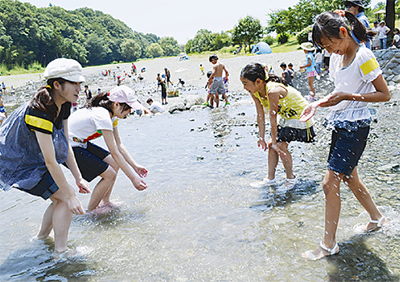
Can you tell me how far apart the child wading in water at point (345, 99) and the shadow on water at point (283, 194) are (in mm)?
1413

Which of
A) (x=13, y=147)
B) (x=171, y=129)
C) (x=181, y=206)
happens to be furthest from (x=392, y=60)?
(x=13, y=147)

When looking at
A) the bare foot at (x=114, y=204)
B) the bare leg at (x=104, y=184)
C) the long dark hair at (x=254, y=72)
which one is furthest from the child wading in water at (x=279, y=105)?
the bare foot at (x=114, y=204)

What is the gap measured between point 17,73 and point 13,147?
364ft

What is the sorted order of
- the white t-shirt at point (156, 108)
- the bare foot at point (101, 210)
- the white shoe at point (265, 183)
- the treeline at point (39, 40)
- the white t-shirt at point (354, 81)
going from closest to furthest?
1. the white t-shirt at point (354, 81)
2. the bare foot at point (101, 210)
3. the white shoe at point (265, 183)
4. the white t-shirt at point (156, 108)
5. the treeline at point (39, 40)

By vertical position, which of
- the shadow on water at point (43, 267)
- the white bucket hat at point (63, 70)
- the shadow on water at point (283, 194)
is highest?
the white bucket hat at point (63, 70)

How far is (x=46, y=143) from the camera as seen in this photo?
2957mm

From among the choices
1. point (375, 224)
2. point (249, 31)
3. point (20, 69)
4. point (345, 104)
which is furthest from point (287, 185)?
point (20, 69)

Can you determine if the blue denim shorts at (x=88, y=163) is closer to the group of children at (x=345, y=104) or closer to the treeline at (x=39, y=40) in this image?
the group of children at (x=345, y=104)

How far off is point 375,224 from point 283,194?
158 cm

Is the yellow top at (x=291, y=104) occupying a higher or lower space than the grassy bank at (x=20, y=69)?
lower

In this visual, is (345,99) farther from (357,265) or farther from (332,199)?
(357,265)

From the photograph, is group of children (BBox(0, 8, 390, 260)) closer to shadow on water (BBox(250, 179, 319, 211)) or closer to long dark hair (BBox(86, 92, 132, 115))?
long dark hair (BBox(86, 92, 132, 115))

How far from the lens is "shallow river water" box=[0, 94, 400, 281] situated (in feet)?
9.91

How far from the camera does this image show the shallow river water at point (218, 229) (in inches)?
119
